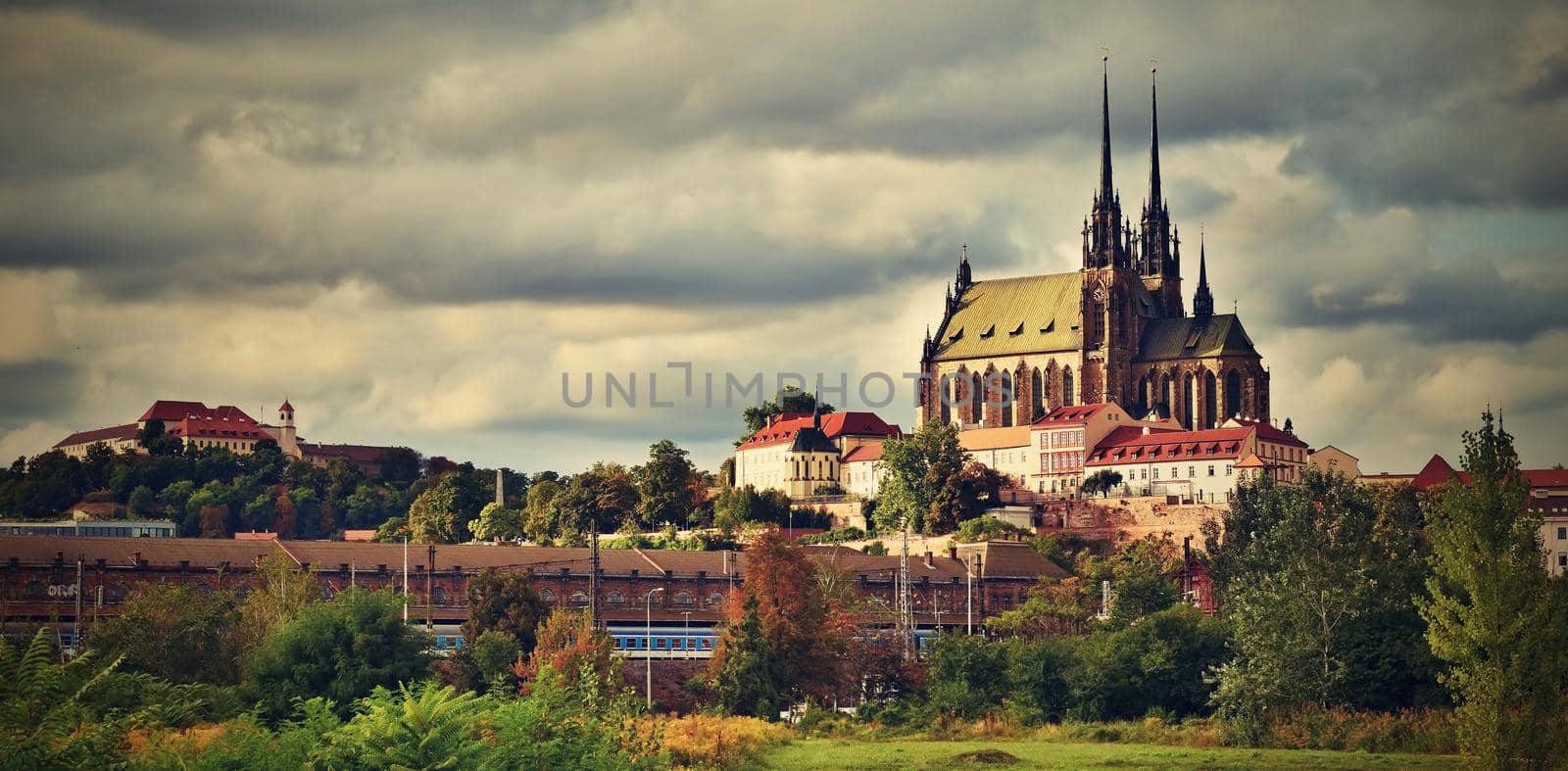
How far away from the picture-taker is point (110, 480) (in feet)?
553

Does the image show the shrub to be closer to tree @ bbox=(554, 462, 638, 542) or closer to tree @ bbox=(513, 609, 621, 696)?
tree @ bbox=(513, 609, 621, 696)

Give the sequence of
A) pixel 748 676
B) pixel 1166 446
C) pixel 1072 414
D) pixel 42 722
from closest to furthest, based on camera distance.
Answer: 1. pixel 42 722
2. pixel 748 676
3. pixel 1166 446
4. pixel 1072 414

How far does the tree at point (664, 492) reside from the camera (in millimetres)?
140500

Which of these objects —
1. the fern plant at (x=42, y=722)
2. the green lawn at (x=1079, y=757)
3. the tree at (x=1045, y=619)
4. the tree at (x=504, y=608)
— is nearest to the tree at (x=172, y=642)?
the tree at (x=504, y=608)

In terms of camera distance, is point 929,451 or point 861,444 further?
point 861,444

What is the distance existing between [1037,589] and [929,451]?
23518mm

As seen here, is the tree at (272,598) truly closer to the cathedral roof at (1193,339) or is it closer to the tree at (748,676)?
the tree at (748,676)

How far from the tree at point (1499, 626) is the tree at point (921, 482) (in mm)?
77545

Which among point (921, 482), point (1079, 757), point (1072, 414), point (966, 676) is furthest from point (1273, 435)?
point (1079, 757)

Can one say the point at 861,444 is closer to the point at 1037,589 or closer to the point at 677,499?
the point at 677,499

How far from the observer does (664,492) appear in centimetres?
14125

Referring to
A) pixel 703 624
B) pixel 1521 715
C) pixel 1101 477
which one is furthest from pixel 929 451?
pixel 1521 715

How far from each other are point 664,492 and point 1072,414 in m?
27.6

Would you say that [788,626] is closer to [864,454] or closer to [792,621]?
[792,621]
